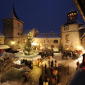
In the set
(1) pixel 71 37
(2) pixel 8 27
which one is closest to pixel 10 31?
(2) pixel 8 27

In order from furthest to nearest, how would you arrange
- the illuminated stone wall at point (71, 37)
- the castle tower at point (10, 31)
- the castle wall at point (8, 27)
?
1. the illuminated stone wall at point (71, 37)
2. the castle wall at point (8, 27)
3. the castle tower at point (10, 31)

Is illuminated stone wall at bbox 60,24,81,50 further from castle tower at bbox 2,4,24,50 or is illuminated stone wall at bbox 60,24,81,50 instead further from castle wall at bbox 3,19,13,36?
castle wall at bbox 3,19,13,36

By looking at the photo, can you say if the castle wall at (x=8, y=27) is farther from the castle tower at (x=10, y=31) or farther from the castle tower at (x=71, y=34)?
the castle tower at (x=71, y=34)

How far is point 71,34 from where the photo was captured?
23609mm

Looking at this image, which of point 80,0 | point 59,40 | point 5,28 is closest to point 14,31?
point 5,28

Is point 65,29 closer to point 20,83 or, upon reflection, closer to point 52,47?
point 52,47

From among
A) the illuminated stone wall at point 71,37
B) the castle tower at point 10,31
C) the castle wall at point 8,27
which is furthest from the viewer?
the illuminated stone wall at point 71,37

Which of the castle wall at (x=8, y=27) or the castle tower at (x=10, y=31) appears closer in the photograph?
the castle tower at (x=10, y=31)

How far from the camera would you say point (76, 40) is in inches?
899

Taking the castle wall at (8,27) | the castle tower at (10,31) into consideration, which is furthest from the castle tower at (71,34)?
the castle wall at (8,27)

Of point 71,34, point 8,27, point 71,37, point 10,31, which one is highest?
point 8,27

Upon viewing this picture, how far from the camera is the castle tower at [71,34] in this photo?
22828 millimetres

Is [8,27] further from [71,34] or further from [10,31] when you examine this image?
[71,34]

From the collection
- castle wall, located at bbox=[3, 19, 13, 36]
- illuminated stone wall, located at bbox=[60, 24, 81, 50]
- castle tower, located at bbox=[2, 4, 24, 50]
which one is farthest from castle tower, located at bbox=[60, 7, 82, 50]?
castle wall, located at bbox=[3, 19, 13, 36]
